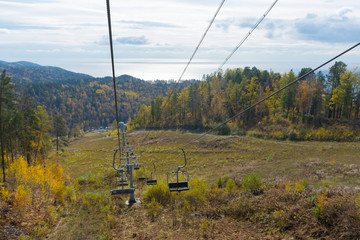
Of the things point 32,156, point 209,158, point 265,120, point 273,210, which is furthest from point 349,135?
point 32,156

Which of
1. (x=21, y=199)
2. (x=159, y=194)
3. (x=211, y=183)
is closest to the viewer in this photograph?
(x=21, y=199)

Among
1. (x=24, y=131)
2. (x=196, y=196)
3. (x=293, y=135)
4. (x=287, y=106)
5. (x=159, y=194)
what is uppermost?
(x=287, y=106)

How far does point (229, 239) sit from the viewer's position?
36.0ft

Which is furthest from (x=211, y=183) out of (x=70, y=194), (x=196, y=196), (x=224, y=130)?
(x=224, y=130)

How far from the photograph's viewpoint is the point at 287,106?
221ft

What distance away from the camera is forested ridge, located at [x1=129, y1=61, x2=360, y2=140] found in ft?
185

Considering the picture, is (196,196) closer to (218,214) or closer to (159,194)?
(218,214)

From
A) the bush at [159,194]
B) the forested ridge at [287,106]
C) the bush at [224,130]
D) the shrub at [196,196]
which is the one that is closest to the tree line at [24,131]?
the bush at [159,194]

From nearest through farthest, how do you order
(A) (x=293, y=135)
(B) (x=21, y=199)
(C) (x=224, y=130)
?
(B) (x=21, y=199) → (A) (x=293, y=135) → (C) (x=224, y=130)

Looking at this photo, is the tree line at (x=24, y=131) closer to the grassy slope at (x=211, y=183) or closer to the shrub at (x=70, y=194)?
the grassy slope at (x=211, y=183)

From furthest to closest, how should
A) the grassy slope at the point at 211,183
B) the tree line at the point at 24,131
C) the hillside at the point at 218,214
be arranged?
1. the tree line at the point at 24,131
2. the grassy slope at the point at 211,183
3. the hillside at the point at 218,214

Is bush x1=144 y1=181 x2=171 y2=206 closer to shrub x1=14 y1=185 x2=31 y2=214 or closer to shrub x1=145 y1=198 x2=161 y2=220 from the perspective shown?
shrub x1=145 y1=198 x2=161 y2=220

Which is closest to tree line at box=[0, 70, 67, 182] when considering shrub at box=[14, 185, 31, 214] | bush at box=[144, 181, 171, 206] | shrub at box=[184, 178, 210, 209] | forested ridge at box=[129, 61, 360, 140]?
shrub at box=[14, 185, 31, 214]

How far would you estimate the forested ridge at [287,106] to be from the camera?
185 feet
